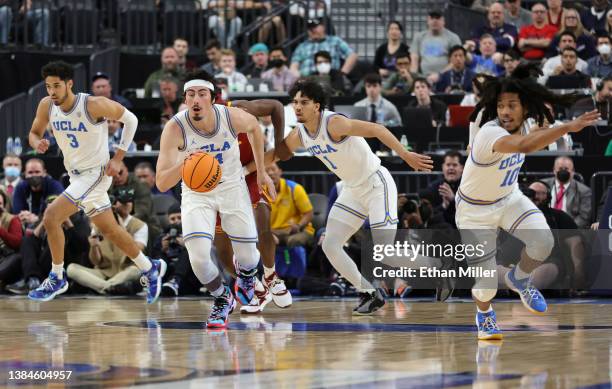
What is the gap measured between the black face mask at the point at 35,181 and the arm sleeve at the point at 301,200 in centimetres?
320

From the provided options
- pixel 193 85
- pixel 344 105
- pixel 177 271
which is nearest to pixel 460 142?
pixel 344 105

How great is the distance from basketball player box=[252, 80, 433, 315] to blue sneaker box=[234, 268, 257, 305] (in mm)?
786

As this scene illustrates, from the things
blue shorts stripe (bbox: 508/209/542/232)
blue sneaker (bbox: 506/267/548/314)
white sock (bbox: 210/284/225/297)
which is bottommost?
white sock (bbox: 210/284/225/297)

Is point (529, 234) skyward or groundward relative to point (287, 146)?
groundward

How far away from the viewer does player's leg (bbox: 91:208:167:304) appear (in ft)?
40.9

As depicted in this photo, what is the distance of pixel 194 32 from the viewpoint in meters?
22.2

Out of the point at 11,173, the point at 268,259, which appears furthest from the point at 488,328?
the point at 11,173

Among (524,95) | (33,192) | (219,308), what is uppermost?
(524,95)

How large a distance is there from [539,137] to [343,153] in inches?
130

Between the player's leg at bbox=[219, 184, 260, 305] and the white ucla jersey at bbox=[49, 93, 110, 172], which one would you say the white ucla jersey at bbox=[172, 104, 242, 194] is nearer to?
the player's leg at bbox=[219, 184, 260, 305]

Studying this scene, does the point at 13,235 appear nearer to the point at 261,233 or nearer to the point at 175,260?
the point at 175,260

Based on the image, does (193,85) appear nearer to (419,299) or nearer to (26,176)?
(419,299)

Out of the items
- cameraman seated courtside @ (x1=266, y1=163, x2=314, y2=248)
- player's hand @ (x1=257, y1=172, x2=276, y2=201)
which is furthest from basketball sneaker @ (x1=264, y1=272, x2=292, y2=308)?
cameraman seated courtside @ (x1=266, y1=163, x2=314, y2=248)

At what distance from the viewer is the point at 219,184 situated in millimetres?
10242
